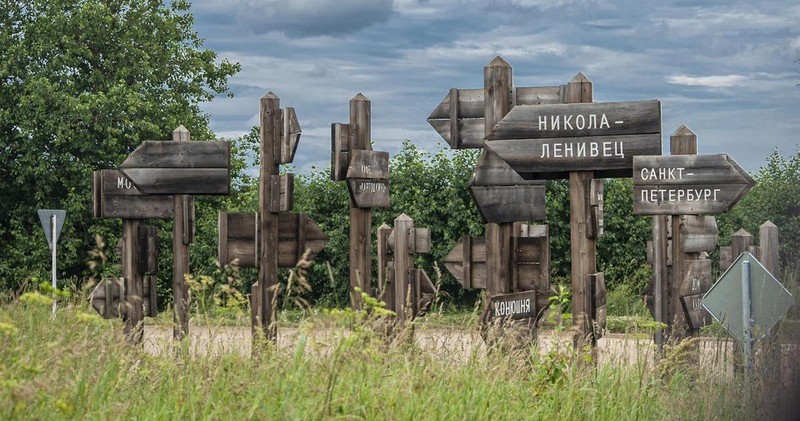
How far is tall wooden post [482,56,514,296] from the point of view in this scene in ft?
31.7

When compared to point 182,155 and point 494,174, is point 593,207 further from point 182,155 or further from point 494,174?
point 182,155

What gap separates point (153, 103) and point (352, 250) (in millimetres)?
15770

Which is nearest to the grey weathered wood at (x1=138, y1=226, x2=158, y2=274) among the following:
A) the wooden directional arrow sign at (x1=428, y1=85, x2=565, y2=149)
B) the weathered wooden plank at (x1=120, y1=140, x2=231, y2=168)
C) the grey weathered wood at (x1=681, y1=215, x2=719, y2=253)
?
the weathered wooden plank at (x1=120, y1=140, x2=231, y2=168)

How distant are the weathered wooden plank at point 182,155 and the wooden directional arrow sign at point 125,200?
2.48 ft

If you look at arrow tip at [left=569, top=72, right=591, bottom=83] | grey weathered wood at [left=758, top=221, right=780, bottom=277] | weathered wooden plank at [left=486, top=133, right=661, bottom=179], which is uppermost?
arrow tip at [left=569, top=72, right=591, bottom=83]

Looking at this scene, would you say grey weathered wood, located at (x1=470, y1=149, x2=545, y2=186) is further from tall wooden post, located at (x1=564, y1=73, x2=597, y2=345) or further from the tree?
the tree

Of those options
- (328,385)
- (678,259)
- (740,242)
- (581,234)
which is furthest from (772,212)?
(328,385)

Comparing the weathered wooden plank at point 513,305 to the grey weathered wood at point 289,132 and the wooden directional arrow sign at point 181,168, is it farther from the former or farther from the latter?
the wooden directional arrow sign at point 181,168

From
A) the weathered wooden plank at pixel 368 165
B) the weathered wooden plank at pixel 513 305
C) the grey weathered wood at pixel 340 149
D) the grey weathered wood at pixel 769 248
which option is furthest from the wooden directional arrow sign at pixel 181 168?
the grey weathered wood at pixel 769 248

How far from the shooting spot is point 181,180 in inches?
457

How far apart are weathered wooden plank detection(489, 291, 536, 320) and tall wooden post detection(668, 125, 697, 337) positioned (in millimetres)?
2249

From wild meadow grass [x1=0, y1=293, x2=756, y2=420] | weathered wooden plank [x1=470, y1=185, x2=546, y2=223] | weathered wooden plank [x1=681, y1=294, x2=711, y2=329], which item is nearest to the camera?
wild meadow grass [x1=0, y1=293, x2=756, y2=420]

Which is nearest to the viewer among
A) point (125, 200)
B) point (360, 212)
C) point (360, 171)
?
point (360, 171)

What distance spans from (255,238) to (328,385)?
586cm
